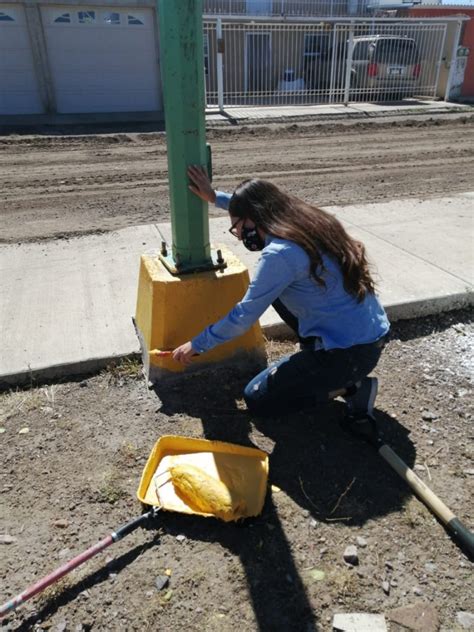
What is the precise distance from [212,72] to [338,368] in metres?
19.4

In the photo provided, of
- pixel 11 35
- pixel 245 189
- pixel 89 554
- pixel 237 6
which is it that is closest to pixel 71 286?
pixel 245 189

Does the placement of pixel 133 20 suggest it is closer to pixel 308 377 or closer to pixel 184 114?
pixel 184 114

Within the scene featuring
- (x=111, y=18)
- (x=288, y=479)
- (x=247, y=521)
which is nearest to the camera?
(x=247, y=521)

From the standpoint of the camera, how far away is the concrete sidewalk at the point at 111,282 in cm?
327

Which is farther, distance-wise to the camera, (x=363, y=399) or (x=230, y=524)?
(x=363, y=399)

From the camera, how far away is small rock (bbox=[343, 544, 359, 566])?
6.81ft

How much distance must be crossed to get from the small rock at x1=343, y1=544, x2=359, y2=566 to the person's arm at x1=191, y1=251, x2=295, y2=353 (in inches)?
39.6

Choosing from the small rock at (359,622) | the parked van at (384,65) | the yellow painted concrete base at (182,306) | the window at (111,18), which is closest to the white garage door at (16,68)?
the window at (111,18)

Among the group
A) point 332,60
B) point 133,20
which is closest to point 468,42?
point 332,60

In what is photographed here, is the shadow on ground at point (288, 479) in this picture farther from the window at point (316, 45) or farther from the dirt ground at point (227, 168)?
the window at point (316, 45)

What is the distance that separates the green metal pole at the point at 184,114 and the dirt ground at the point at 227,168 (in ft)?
9.92

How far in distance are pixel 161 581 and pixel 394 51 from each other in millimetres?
18715

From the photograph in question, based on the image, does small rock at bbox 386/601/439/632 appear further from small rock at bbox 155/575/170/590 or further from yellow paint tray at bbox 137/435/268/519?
small rock at bbox 155/575/170/590

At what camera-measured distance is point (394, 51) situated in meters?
17.2
